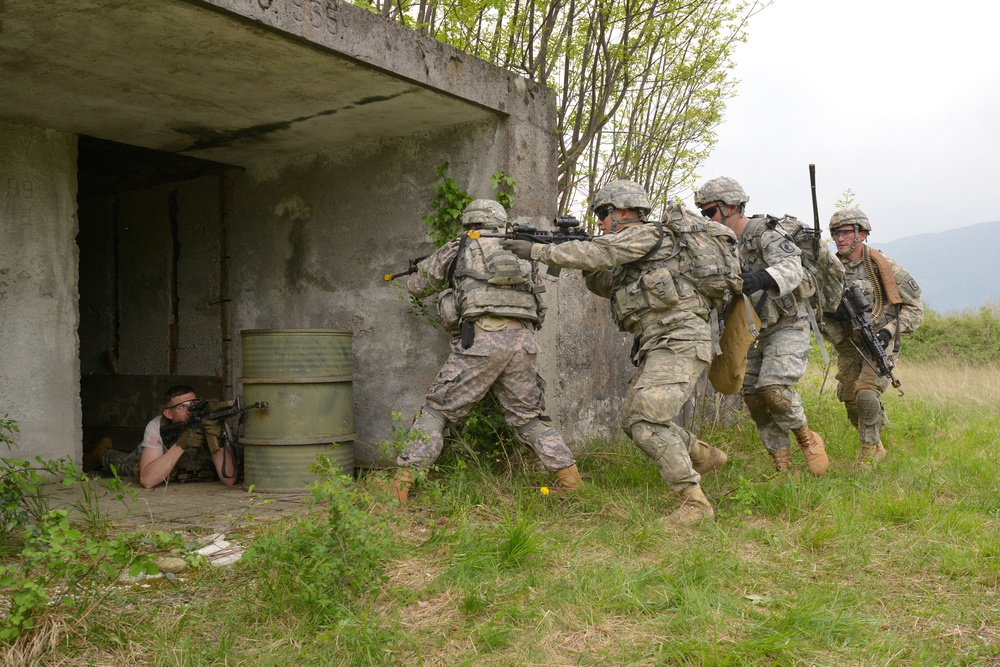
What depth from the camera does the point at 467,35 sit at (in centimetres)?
757

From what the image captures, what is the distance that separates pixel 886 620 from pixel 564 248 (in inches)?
83.4

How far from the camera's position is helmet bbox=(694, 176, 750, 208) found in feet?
16.6

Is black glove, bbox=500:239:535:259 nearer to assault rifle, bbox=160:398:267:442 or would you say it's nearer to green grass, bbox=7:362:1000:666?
green grass, bbox=7:362:1000:666

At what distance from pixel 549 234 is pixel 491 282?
1.33 feet

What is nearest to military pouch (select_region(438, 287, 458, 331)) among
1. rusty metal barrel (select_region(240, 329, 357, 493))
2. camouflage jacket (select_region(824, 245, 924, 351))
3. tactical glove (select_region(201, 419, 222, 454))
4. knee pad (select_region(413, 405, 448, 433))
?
knee pad (select_region(413, 405, 448, 433))

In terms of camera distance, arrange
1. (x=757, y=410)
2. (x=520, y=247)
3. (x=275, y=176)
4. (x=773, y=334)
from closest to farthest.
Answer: (x=520, y=247)
(x=773, y=334)
(x=757, y=410)
(x=275, y=176)

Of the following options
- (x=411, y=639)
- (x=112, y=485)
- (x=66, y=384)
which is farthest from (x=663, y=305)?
(x=66, y=384)

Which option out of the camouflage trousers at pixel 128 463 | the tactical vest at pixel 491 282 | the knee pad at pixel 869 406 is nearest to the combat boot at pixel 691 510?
the tactical vest at pixel 491 282

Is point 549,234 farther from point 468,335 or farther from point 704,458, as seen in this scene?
point 704,458

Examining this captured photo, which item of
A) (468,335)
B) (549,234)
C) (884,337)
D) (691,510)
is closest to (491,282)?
(468,335)

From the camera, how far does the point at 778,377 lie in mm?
4879

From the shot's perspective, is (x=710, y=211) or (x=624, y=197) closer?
(x=624, y=197)

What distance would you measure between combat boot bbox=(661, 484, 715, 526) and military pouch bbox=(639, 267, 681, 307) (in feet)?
3.01

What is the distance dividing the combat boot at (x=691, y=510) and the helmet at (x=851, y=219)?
2553 mm
